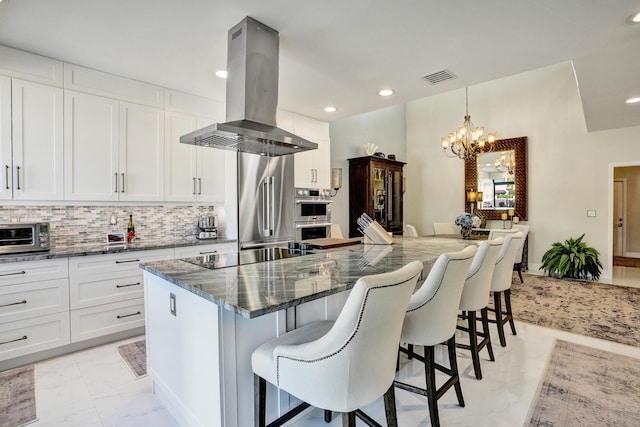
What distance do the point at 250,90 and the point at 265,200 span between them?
190 cm

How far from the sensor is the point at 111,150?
323 centimetres

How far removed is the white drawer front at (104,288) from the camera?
9.29ft

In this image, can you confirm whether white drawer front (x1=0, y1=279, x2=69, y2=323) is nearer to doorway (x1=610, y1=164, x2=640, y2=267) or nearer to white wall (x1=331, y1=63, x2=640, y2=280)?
white wall (x1=331, y1=63, x2=640, y2=280)

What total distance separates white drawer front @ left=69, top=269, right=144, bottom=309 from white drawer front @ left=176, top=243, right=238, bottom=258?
1.46 ft

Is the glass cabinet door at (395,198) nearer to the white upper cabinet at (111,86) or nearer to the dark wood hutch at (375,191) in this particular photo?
the dark wood hutch at (375,191)

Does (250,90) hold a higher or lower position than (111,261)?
higher

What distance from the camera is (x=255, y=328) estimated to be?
1574 mm

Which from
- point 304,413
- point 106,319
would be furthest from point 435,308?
point 106,319

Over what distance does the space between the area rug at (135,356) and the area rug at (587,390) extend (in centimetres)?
272

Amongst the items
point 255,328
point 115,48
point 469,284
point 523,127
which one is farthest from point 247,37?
point 523,127

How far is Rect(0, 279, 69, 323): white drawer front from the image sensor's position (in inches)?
99.2

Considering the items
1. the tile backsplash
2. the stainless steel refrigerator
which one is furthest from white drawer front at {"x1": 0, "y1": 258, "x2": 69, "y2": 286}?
the stainless steel refrigerator

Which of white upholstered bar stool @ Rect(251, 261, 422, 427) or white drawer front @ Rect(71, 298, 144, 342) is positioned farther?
white drawer front @ Rect(71, 298, 144, 342)

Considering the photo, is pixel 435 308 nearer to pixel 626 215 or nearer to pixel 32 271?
pixel 32 271
